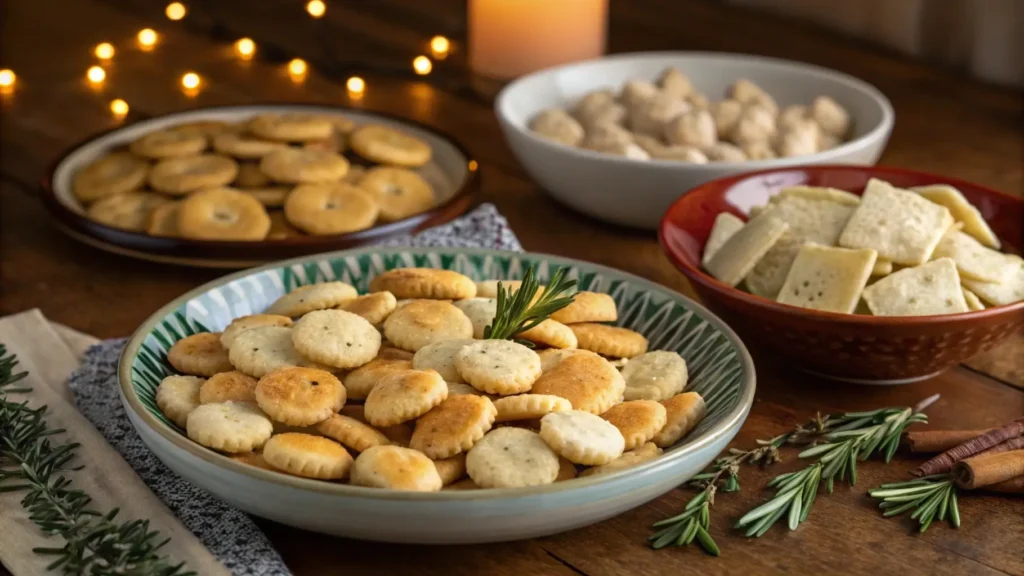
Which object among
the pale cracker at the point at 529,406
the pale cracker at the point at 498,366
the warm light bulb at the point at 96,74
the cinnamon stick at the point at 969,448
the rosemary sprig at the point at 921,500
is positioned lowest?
the warm light bulb at the point at 96,74

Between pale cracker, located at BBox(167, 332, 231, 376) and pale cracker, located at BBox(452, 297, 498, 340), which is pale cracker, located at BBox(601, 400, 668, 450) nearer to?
pale cracker, located at BBox(452, 297, 498, 340)

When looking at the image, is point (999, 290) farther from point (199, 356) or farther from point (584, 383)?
point (199, 356)

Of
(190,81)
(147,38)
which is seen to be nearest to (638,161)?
(190,81)

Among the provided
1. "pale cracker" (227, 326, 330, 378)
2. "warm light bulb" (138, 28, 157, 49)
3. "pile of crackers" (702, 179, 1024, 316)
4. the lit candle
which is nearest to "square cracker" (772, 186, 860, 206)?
"pile of crackers" (702, 179, 1024, 316)

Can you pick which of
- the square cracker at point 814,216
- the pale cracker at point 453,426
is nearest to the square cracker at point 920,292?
the square cracker at point 814,216

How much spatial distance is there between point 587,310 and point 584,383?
165mm

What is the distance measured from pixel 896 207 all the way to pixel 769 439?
284 millimetres

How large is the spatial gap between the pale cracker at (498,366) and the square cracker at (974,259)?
1.54ft

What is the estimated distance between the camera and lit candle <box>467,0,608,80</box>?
2.16m

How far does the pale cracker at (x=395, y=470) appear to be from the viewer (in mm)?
839

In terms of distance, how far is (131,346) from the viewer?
3.40 feet

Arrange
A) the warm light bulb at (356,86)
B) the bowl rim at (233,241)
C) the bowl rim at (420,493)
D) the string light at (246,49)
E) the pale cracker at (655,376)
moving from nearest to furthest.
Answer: the bowl rim at (420,493), the pale cracker at (655,376), the bowl rim at (233,241), the warm light bulb at (356,86), the string light at (246,49)

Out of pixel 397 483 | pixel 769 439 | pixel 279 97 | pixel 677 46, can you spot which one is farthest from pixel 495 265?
pixel 677 46

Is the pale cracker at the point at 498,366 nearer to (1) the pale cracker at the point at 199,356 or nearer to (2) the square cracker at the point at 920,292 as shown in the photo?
(1) the pale cracker at the point at 199,356
